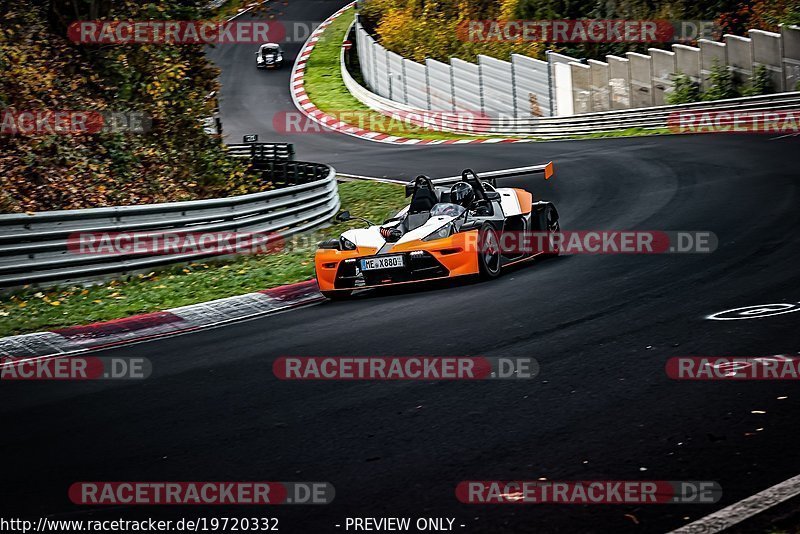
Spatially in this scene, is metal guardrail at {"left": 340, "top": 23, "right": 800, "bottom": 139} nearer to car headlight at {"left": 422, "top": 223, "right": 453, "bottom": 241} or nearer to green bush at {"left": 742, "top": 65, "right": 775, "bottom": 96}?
green bush at {"left": 742, "top": 65, "right": 775, "bottom": 96}

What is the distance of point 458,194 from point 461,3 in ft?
106

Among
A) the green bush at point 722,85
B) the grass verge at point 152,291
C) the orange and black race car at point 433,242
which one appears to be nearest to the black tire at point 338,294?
the orange and black race car at point 433,242

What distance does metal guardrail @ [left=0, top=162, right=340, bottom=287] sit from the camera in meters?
12.5

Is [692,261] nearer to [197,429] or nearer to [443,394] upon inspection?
[443,394]

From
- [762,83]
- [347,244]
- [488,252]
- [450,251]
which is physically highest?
[762,83]

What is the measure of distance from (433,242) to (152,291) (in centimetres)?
388

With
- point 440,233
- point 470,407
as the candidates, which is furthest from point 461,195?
point 470,407

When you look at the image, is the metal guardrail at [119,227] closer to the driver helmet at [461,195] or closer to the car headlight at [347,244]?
the car headlight at [347,244]

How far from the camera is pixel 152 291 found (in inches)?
494

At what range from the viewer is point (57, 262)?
41.9ft

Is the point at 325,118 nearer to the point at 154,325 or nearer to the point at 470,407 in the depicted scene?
the point at 154,325

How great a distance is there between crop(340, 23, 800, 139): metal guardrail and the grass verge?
1557cm

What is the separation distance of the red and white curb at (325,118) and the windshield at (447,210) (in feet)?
63.6

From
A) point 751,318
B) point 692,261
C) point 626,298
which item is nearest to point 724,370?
point 751,318
